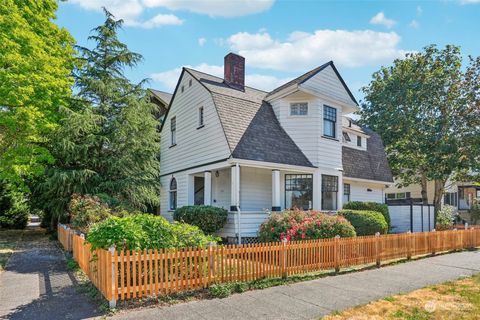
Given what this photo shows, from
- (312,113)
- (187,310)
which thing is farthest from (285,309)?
(312,113)

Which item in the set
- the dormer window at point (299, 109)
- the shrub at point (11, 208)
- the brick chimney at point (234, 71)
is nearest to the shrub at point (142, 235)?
the dormer window at point (299, 109)

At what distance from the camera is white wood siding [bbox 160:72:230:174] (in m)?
15.5

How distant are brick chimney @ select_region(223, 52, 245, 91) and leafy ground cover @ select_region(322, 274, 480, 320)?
14.1 m

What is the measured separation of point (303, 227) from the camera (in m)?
11.2

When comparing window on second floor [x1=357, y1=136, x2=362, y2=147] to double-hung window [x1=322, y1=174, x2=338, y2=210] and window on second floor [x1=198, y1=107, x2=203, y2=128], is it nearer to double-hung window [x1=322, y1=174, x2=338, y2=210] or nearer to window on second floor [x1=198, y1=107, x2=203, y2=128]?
double-hung window [x1=322, y1=174, x2=338, y2=210]

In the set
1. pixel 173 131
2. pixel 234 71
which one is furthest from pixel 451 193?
pixel 173 131

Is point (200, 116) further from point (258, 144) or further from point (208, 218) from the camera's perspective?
point (208, 218)

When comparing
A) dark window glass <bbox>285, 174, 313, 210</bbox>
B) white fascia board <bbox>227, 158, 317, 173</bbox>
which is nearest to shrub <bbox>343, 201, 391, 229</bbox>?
dark window glass <bbox>285, 174, 313, 210</bbox>

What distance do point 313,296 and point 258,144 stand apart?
8662 mm

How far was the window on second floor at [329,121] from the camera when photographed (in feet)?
55.5

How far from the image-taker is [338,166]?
56.2 ft

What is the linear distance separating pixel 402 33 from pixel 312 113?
586 centimetres

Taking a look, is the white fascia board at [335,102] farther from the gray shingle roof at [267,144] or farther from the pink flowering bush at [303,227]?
the pink flowering bush at [303,227]

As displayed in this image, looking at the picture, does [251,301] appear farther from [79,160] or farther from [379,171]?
[379,171]
